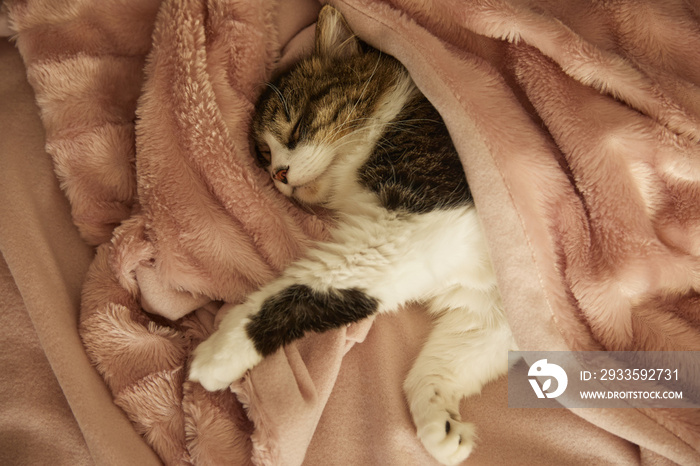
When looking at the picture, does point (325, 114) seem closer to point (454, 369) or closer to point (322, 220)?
point (322, 220)

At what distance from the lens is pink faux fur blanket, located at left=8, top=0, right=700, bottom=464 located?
1056 mm

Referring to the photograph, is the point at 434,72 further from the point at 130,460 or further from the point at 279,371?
the point at 130,460

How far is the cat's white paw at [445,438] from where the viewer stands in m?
1.09

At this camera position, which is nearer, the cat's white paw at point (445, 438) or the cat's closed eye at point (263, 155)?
the cat's white paw at point (445, 438)

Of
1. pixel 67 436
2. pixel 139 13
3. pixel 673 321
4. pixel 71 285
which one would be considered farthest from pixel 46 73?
pixel 673 321

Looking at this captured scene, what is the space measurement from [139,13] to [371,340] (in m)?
1.25

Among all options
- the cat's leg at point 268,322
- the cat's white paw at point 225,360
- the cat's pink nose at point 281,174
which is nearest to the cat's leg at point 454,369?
the cat's leg at point 268,322
